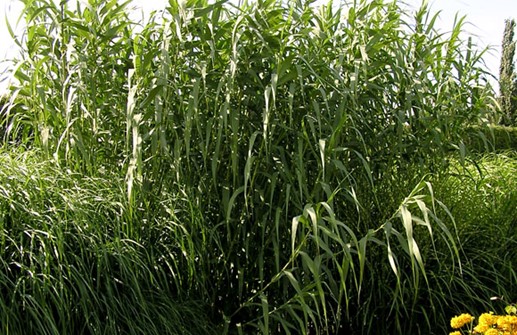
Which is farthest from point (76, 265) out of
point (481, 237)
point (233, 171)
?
point (481, 237)

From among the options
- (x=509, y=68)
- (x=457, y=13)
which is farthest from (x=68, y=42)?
(x=509, y=68)

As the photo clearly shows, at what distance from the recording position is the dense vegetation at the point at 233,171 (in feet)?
7.47

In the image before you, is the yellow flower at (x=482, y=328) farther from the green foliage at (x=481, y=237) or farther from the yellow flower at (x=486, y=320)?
the green foliage at (x=481, y=237)

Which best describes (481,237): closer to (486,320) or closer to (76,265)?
Answer: (486,320)

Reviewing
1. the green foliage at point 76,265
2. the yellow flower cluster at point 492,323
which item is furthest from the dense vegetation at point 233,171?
the yellow flower cluster at point 492,323

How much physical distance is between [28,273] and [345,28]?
1513 mm

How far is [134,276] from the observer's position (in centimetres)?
223

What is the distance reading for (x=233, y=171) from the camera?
2404 millimetres

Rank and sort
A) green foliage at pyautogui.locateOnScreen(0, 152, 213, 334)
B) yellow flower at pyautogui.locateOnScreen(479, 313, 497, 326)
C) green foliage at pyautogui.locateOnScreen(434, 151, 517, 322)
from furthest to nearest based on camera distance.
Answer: green foliage at pyautogui.locateOnScreen(434, 151, 517, 322) → yellow flower at pyautogui.locateOnScreen(479, 313, 497, 326) → green foliage at pyautogui.locateOnScreen(0, 152, 213, 334)

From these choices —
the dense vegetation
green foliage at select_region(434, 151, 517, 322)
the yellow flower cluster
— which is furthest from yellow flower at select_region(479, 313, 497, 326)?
green foliage at select_region(434, 151, 517, 322)

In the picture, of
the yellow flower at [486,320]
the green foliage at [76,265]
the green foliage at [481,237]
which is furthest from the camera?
the green foliage at [481,237]

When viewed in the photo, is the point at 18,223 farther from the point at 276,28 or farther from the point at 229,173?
the point at 276,28

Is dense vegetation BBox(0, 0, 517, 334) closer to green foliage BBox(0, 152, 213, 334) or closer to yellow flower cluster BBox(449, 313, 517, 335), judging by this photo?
green foliage BBox(0, 152, 213, 334)

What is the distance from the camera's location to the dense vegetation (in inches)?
89.6
